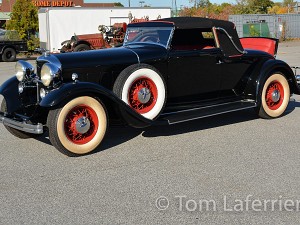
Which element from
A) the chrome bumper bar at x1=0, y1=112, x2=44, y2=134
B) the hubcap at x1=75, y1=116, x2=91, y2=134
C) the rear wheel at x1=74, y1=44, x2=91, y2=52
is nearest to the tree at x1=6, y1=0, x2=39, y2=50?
the rear wheel at x1=74, y1=44, x2=91, y2=52

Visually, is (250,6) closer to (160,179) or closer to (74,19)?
(74,19)

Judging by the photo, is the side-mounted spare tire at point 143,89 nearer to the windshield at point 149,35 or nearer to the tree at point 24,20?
the windshield at point 149,35

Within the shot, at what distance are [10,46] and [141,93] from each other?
17.5 m

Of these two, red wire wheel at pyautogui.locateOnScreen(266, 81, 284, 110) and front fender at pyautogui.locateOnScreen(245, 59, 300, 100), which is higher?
front fender at pyautogui.locateOnScreen(245, 59, 300, 100)

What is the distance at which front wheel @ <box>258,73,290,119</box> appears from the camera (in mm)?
6859

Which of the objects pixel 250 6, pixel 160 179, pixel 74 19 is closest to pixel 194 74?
pixel 160 179

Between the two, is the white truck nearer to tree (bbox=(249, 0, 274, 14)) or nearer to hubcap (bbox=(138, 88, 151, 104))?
hubcap (bbox=(138, 88, 151, 104))

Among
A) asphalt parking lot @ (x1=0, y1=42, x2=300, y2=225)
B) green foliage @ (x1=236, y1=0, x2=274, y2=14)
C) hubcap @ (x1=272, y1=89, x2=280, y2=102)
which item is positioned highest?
green foliage @ (x1=236, y1=0, x2=274, y2=14)

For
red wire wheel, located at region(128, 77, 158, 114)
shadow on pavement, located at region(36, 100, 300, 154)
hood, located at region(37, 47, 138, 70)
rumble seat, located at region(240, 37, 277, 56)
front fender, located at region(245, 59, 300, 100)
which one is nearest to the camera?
hood, located at region(37, 47, 138, 70)

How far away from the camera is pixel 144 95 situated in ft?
18.5

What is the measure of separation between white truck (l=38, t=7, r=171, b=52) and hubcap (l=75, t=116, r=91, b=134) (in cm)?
1743

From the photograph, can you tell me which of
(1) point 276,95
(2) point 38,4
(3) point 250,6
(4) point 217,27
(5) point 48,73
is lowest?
(1) point 276,95

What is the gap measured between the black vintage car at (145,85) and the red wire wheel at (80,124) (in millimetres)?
12

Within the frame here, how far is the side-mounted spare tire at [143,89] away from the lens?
5.47 m
